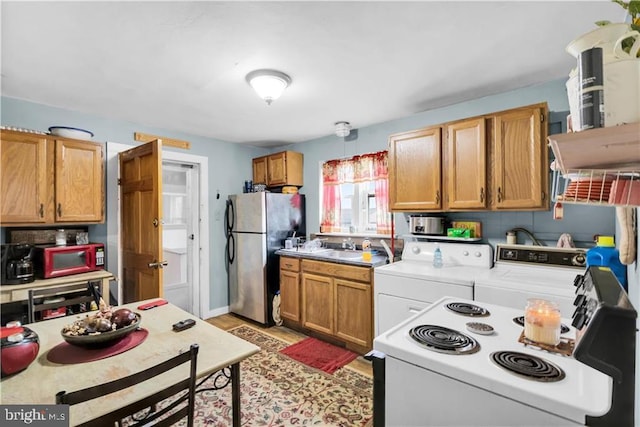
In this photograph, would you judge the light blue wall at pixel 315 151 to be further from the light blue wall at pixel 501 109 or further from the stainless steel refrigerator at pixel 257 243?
the stainless steel refrigerator at pixel 257 243

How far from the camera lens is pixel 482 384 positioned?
0.87 m

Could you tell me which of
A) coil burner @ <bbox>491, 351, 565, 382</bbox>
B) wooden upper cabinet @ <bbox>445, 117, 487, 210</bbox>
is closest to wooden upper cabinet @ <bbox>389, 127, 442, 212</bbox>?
wooden upper cabinet @ <bbox>445, 117, 487, 210</bbox>

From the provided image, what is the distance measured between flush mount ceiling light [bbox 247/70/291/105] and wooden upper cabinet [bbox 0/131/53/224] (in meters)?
1.95

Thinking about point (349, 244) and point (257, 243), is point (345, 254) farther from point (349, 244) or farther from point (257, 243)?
point (257, 243)

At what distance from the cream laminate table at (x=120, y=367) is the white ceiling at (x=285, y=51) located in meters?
1.65

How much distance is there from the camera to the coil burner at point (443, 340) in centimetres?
101

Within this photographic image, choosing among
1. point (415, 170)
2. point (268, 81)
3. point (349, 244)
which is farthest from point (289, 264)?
point (268, 81)

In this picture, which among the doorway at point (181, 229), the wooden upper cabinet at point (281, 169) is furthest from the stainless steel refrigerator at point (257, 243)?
the doorway at point (181, 229)

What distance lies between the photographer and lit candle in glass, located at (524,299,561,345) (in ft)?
3.39

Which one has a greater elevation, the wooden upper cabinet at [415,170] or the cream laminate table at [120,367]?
the wooden upper cabinet at [415,170]

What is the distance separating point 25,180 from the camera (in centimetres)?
245
